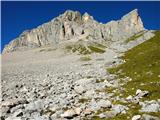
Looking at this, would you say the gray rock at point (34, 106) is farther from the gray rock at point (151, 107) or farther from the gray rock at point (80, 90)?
the gray rock at point (151, 107)

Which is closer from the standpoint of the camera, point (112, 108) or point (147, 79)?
point (112, 108)

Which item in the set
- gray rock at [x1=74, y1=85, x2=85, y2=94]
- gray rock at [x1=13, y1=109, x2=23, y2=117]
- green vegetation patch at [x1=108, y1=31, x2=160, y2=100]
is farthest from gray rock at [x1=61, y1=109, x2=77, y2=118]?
gray rock at [x1=74, y1=85, x2=85, y2=94]

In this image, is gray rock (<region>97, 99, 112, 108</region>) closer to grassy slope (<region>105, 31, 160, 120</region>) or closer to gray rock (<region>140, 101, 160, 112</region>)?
grassy slope (<region>105, 31, 160, 120</region>)

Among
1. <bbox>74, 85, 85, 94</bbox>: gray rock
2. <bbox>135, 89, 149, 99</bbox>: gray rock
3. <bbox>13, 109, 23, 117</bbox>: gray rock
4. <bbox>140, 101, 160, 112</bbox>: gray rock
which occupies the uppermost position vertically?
<bbox>74, 85, 85, 94</bbox>: gray rock

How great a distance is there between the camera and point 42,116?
2277cm

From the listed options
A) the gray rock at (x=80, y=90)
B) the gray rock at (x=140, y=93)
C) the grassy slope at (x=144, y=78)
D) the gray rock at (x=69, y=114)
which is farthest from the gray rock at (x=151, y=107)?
the gray rock at (x=80, y=90)

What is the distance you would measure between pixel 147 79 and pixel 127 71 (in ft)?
32.3

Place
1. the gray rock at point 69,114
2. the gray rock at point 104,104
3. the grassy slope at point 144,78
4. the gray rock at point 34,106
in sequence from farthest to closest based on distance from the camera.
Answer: the grassy slope at point 144,78 < the gray rock at point 34,106 < the gray rock at point 104,104 < the gray rock at point 69,114

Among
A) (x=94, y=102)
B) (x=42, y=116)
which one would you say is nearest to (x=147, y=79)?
(x=94, y=102)

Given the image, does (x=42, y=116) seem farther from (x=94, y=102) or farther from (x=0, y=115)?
(x=94, y=102)

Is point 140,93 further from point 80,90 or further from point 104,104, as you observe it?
point 80,90

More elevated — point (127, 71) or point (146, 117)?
point (127, 71)

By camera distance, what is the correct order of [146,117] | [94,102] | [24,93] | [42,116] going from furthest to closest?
[24,93]
[94,102]
[42,116]
[146,117]

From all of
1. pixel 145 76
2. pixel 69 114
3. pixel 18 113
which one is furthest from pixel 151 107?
pixel 145 76
